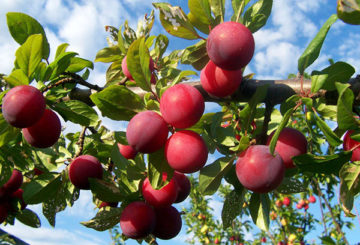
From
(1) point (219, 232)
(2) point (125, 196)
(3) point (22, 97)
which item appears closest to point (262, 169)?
(2) point (125, 196)

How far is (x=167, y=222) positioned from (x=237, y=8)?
0.92m

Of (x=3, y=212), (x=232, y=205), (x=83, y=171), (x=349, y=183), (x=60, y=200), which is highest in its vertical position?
(x=349, y=183)

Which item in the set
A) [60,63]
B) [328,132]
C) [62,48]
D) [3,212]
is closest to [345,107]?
[328,132]

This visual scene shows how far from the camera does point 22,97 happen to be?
1.11 meters

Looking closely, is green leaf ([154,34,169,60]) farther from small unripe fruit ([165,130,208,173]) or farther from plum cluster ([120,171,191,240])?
small unripe fruit ([165,130,208,173])

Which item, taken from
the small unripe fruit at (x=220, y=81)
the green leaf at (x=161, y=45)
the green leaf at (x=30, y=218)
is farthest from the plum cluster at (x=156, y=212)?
the green leaf at (x=30, y=218)

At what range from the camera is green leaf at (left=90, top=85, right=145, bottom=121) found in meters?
1.01

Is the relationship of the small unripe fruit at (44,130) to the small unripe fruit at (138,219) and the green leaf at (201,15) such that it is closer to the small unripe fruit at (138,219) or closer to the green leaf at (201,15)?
the small unripe fruit at (138,219)

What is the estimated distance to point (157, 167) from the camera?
1.07 m

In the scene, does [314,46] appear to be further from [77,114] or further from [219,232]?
[219,232]

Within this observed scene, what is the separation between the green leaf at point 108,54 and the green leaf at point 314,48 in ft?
3.71

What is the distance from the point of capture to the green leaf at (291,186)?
1253mm

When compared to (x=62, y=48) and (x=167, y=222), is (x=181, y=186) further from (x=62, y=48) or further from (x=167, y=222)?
(x=62, y=48)

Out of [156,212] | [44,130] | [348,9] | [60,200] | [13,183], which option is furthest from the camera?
[13,183]
